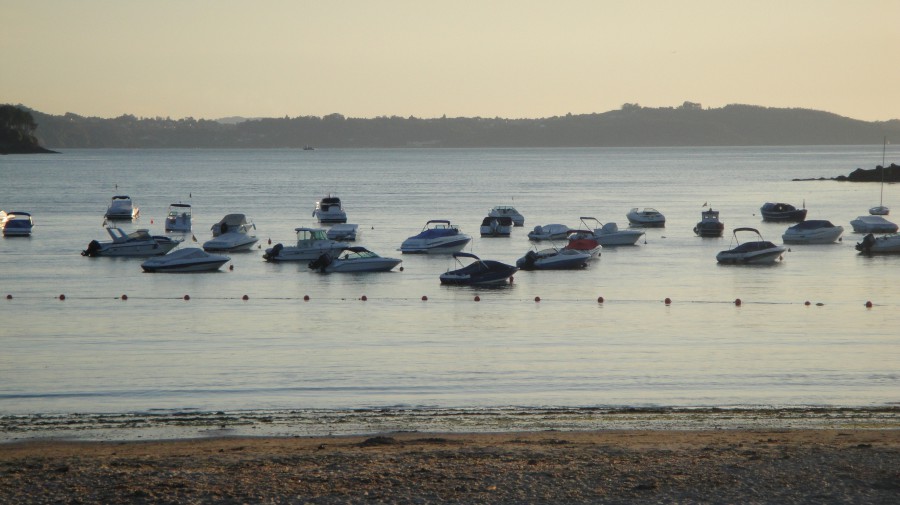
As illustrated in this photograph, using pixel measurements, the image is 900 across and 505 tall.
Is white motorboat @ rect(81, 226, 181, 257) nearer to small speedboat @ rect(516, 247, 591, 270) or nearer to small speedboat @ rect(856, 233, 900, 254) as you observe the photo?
small speedboat @ rect(516, 247, 591, 270)

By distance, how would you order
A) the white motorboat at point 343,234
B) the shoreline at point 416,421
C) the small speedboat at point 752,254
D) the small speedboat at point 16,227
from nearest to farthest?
1. the shoreline at point 416,421
2. the small speedboat at point 752,254
3. the white motorboat at point 343,234
4. the small speedboat at point 16,227

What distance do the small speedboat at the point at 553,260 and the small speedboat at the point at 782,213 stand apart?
122ft

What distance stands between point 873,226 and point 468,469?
213ft

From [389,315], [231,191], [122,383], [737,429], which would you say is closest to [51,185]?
[231,191]

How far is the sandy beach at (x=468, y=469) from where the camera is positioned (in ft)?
46.9

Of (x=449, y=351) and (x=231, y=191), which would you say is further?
(x=231, y=191)

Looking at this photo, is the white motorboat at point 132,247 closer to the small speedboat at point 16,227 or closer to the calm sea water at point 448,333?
the calm sea water at point 448,333

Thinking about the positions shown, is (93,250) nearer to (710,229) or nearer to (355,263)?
(355,263)

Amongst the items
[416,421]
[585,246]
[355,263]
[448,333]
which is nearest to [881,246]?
[585,246]

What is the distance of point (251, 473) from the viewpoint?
611 inches

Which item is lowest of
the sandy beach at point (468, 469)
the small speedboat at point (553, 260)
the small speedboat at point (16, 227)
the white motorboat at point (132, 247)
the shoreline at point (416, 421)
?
the small speedboat at point (16, 227)

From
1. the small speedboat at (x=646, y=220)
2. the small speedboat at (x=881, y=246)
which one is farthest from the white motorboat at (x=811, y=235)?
the small speedboat at (x=646, y=220)

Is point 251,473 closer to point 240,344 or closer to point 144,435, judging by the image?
point 144,435

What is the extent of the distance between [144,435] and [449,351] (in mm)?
11798
